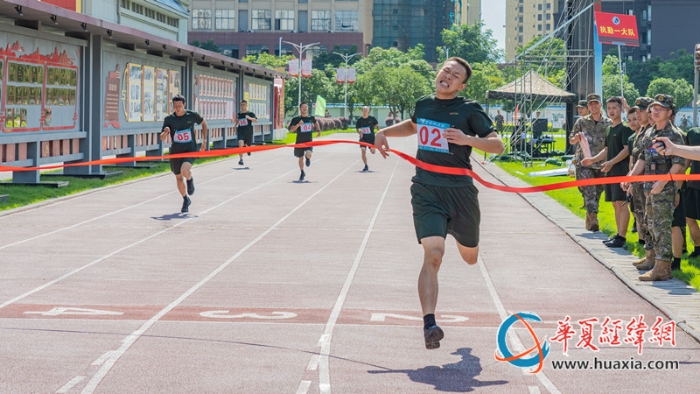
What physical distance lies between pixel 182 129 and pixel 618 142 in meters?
7.73

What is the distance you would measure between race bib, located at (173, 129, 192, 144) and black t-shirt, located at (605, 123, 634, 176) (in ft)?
24.5

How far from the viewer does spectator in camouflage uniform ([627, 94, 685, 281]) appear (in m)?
10.5

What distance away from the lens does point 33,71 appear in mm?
21656

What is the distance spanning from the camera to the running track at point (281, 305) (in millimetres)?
6727

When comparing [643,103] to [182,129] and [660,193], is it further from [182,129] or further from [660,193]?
[182,129]

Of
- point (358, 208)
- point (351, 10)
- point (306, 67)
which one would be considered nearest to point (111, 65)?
point (358, 208)

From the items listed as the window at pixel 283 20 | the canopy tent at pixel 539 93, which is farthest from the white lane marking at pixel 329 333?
the window at pixel 283 20

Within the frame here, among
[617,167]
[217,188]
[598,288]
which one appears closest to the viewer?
[598,288]

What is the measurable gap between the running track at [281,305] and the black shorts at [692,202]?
1193 mm

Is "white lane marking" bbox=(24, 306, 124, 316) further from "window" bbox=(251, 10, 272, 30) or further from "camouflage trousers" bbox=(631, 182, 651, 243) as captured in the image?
"window" bbox=(251, 10, 272, 30)

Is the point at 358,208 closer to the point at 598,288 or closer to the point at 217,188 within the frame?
the point at 217,188

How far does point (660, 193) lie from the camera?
10680 millimetres

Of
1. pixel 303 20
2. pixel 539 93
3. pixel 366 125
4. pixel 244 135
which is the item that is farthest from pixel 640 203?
pixel 303 20

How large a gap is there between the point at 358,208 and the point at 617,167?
6471 millimetres
